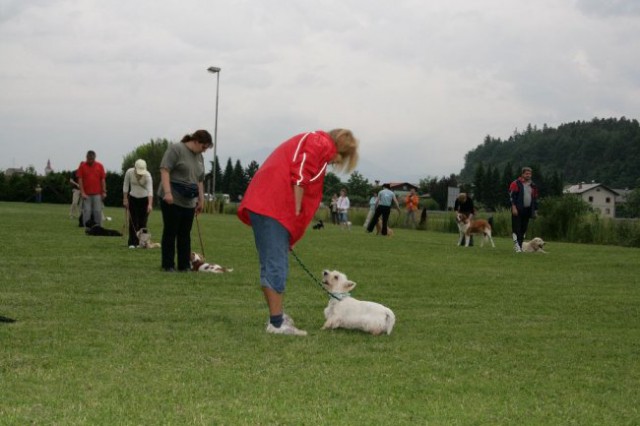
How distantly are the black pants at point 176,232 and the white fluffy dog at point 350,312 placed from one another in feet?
13.4

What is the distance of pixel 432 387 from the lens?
4793 millimetres

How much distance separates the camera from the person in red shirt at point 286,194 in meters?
6.26

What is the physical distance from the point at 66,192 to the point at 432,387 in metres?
58.2

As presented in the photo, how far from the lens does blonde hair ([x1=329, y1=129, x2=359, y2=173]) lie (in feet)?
20.9

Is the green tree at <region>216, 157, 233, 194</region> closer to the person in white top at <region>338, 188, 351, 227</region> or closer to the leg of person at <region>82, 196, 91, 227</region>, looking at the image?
the person in white top at <region>338, 188, 351, 227</region>

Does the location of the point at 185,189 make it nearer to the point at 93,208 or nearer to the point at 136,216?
the point at 136,216

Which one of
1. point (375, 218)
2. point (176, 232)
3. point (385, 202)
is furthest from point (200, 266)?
point (375, 218)

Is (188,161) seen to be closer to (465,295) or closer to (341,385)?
(465,295)

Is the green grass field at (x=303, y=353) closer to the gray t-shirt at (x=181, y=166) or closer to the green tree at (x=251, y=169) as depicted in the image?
the gray t-shirt at (x=181, y=166)

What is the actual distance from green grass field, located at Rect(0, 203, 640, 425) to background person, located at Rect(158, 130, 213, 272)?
0.56m

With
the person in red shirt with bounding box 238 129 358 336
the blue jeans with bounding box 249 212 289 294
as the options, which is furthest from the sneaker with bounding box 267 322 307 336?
the blue jeans with bounding box 249 212 289 294

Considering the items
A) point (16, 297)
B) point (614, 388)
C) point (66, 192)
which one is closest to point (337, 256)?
point (16, 297)

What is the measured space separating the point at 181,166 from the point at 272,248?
4.34 metres

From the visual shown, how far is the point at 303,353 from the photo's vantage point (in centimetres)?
571
